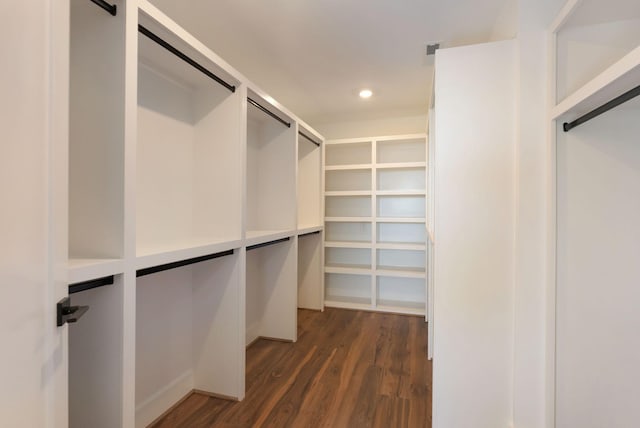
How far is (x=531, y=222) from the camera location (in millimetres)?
1392

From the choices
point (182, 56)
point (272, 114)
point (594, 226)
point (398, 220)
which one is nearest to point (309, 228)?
point (398, 220)

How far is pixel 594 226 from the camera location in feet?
4.18

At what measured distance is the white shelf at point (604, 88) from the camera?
2.76 feet

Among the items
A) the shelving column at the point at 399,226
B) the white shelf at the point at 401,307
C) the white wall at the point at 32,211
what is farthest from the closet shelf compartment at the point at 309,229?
the white wall at the point at 32,211

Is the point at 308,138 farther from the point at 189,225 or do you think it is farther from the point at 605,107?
the point at 605,107

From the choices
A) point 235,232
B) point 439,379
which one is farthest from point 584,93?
point 235,232

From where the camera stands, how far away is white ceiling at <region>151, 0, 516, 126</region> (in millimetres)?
1690

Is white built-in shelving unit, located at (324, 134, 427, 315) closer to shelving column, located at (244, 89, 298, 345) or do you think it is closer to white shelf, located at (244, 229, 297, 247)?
shelving column, located at (244, 89, 298, 345)

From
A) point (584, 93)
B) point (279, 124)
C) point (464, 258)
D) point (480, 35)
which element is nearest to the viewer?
point (584, 93)

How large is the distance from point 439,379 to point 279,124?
231 centimetres

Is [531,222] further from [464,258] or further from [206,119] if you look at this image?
[206,119]

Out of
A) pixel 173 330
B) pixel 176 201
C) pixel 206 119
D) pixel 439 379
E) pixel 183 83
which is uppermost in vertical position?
pixel 183 83

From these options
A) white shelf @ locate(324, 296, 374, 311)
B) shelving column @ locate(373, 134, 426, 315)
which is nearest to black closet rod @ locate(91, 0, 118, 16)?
shelving column @ locate(373, 134, 426, 315)

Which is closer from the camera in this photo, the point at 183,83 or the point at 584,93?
the point at 584,93
